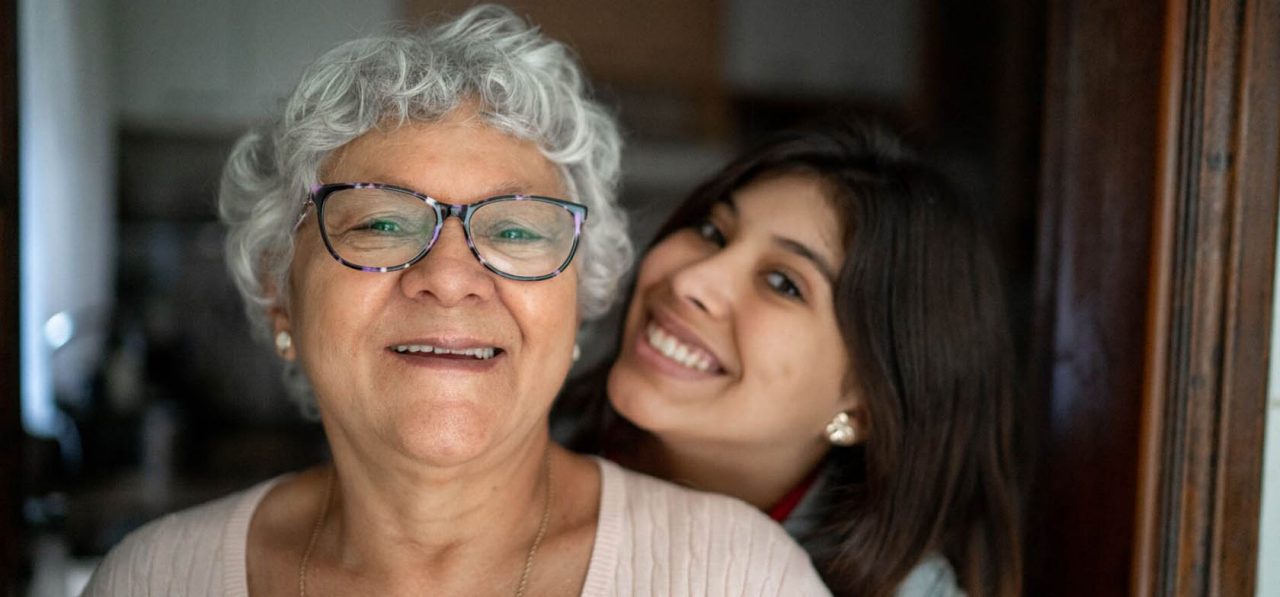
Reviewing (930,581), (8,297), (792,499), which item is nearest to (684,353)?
(792,499)

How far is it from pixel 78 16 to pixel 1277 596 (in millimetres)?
4677

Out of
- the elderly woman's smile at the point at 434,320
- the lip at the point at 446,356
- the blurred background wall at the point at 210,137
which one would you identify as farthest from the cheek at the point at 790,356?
the blurred background wall at the point at 210,137

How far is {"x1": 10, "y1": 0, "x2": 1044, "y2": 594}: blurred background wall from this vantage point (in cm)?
398

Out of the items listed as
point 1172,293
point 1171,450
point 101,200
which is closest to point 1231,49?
point 1172,293

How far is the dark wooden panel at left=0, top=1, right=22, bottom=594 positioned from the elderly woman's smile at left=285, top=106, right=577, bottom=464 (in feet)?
1.80

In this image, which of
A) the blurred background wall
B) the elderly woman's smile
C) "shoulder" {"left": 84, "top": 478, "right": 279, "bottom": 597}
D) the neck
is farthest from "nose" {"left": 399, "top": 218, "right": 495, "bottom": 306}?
the blurred background wall

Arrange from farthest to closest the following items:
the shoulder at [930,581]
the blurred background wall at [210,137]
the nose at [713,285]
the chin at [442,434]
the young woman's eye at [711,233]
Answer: the blurred background wall at [210,137] < the young woman's eye at [711,233] < the nose at [713,285] < the shoulder at [930,581] < the chin at [442,434]

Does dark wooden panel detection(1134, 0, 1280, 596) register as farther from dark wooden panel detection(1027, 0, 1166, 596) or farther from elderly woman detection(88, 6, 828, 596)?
elderly woman detection(88, 6, 828, 596)

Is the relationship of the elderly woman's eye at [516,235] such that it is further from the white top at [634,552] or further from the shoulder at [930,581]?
the shoulder at [930,581]

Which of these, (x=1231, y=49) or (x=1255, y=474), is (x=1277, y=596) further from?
(x=1231, y=49)

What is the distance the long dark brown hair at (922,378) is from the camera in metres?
1.86

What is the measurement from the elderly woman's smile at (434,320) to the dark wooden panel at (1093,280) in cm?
94

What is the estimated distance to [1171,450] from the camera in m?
1.51

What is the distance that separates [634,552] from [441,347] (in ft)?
1.41
